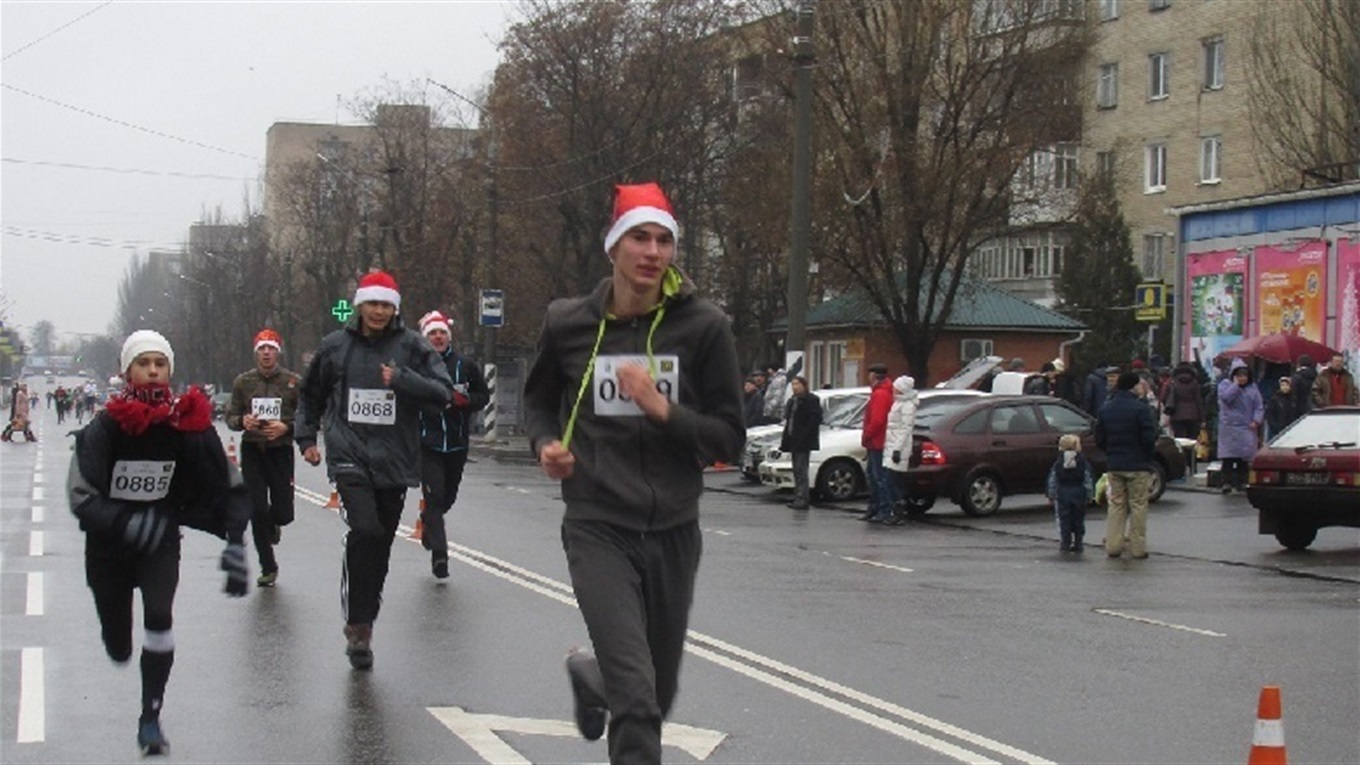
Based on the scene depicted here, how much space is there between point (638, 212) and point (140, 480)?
9.10 feet

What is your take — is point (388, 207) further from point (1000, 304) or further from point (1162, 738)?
point (1162, 738)

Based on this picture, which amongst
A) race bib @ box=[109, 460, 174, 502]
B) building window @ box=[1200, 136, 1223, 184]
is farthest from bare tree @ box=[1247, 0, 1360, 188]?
race bib @ box=[109, 460, 174, 502]

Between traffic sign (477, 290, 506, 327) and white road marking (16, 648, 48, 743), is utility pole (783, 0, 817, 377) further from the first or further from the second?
white road marking (16, 648, 48, 743)

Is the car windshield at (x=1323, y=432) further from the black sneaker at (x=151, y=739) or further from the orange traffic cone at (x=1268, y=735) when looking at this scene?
the black sneaker at (x=151, y=739)

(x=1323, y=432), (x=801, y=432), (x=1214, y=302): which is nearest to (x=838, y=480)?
(x=801, y=432)

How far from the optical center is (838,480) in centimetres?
2700

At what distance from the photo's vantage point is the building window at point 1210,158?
183 feet

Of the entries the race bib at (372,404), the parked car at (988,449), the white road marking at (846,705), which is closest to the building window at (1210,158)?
the parked car at (988,449)

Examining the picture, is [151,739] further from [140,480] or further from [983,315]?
[983,315]

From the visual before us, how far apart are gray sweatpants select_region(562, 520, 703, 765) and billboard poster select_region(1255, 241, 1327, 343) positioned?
26.1 m

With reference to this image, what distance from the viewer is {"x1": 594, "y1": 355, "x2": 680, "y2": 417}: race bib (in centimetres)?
633

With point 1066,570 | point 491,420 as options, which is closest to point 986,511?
point 1066,570

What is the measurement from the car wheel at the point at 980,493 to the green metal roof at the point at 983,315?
2692 centimetres

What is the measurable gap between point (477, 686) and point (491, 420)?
42.6 meters
